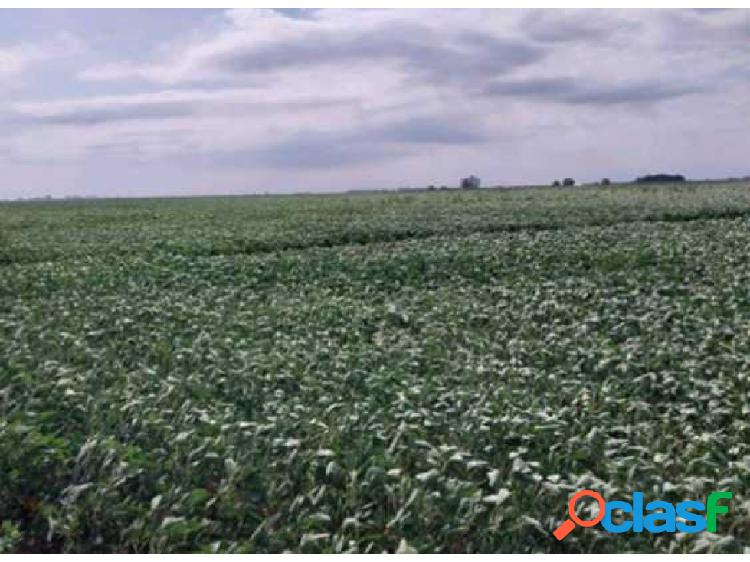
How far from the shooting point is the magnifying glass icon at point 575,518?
5766 mm

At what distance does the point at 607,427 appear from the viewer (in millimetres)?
7793

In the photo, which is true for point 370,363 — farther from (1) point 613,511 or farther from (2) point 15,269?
(2) point 15,269

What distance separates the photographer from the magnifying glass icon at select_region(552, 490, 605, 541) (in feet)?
18.9

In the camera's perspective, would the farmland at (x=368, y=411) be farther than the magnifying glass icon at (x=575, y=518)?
Yes

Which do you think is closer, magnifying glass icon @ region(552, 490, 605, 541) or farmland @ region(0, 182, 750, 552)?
magnifying glass icon @ region(552, 490, 605, 541)

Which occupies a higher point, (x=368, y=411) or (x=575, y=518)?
(x=368, y=411)

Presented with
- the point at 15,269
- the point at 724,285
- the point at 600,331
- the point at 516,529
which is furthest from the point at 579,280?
the point at 15,269

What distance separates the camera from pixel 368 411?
7.95 meters

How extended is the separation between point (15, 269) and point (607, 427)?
17473mm

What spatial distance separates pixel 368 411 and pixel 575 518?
256 centimetres

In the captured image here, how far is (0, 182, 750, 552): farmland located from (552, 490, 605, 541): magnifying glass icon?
67 millimetres

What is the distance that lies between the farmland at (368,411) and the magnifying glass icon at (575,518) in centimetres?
7

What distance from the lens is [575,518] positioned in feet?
19.3

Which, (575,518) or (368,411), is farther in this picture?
(368,411)
